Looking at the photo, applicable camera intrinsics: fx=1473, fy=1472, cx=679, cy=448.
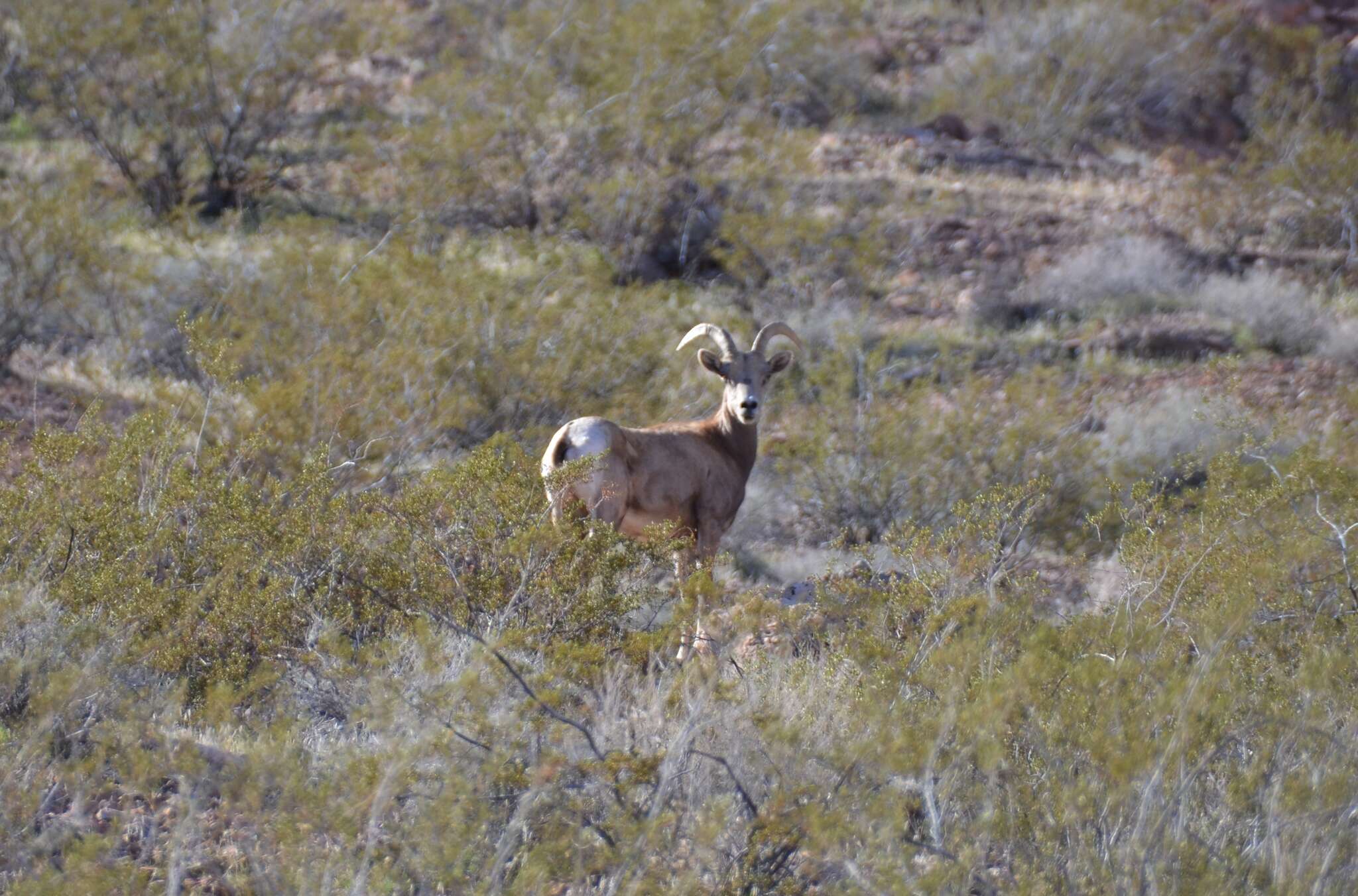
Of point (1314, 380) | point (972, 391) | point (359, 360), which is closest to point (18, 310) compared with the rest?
point (359, 360)

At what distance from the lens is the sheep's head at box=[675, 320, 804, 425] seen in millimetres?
9781

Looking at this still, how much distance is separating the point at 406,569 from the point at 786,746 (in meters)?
2.56

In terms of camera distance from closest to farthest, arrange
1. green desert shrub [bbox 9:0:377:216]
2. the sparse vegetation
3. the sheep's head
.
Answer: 1. the sparse vegetation
2. the sheep's head
3. green desert shrub [bbox 9:0:377:216]

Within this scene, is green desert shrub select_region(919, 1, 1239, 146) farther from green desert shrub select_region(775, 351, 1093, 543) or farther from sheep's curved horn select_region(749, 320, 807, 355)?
sheep's curved horn select_region(749, 320, 807, 355)

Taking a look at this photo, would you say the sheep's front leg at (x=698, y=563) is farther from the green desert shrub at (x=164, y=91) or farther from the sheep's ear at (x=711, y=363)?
the green desert shrub at (x=164, y=91)

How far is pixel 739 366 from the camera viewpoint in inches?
392

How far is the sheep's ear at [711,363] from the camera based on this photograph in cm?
1000

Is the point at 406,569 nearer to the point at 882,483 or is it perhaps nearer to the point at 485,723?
the point at 485,723

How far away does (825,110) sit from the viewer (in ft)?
88.2

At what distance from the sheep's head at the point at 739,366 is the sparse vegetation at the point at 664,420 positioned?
4.31 feet

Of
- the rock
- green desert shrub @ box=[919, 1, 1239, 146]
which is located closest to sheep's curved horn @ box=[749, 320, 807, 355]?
the rock

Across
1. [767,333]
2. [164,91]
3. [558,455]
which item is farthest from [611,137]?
[558,455]

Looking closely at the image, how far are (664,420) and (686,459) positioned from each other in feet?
8.46

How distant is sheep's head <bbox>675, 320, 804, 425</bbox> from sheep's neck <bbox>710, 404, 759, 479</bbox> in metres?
0.06
